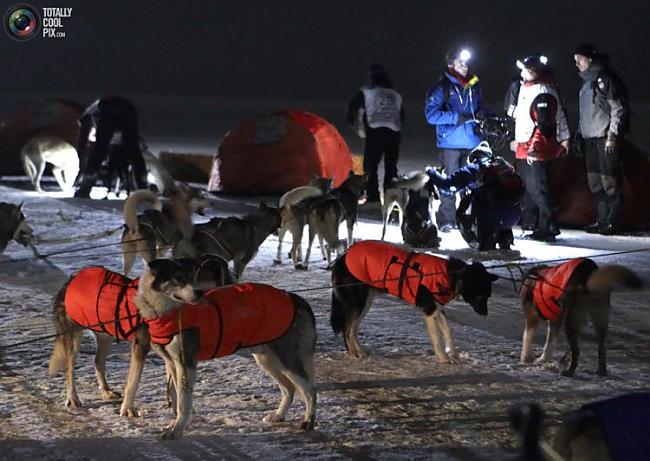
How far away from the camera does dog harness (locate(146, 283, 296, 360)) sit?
4.12 m

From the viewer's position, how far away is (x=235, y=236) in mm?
6742

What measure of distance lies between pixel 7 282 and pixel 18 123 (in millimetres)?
6003

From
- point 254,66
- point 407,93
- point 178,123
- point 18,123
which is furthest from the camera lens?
point 254,66

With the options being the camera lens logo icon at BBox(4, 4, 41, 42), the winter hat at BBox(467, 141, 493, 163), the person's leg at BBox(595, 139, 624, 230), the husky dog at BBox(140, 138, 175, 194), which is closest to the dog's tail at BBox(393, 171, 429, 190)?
the winter hat at BBox(467, 141, 493, 163)

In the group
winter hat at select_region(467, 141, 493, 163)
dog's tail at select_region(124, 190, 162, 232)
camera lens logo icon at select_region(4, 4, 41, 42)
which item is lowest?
dog's tail at select_region(124, 190, 162, 232)

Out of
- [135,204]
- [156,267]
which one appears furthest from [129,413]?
[135,204]

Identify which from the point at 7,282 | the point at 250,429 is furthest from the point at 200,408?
the point at 7,282

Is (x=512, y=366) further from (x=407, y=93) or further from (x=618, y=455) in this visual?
(x=407, y=93)

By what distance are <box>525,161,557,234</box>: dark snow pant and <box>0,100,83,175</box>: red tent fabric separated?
5.85 metres

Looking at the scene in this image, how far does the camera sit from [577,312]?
5.06 m

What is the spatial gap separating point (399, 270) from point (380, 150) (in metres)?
5.49

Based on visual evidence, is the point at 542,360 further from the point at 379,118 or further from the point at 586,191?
the point at 379,118

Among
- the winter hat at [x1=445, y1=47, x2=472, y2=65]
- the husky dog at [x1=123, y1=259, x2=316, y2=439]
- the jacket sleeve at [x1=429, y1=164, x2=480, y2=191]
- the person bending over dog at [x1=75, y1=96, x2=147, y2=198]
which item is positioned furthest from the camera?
A: the person bending over dog at [x1=75, y1=96, x2=147, y2=198]

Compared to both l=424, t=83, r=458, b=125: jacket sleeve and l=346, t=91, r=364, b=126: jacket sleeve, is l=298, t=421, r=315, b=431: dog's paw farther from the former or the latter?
l=346, t=91, r=364, b=126: jacket sleeve
